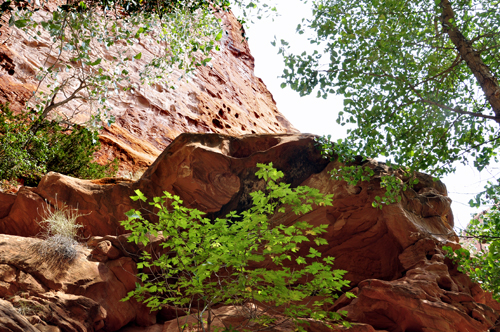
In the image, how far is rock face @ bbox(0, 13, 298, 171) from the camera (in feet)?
45.5

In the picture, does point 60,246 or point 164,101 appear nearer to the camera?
point 60,246

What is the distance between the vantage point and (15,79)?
13.4m


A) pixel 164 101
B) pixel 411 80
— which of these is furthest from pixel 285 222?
pixel 164 101

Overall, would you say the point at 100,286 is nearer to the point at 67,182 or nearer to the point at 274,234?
the point at 67,182

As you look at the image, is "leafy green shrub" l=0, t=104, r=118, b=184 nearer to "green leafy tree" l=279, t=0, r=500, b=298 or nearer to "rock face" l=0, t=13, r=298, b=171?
"rock face" l=0, t=13, r=298, b=171

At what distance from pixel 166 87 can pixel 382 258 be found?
16348mm

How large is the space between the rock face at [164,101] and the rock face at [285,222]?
118 inches

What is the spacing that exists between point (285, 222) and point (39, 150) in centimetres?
765

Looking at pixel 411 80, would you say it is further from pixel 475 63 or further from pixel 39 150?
pixel 39 150

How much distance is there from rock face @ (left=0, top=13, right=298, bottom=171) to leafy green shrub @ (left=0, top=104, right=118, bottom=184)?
7.10 ft

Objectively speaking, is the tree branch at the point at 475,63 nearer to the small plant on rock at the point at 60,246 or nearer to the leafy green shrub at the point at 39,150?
the leafy green shrub at the point at 39,150

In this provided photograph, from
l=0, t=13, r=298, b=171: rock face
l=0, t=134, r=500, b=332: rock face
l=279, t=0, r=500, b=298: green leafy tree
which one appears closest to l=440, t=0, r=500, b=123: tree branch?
l=279, t=0, r=500, b=298: green leafy tree

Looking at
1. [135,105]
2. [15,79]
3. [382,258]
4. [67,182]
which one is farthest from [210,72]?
[382,258]

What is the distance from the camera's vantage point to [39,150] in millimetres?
9672
